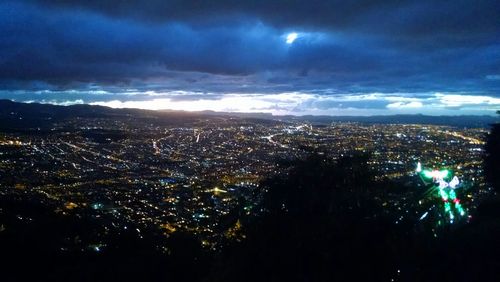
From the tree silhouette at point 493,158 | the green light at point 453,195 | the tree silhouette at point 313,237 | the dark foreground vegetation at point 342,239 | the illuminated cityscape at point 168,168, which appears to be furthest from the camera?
the illuminated cityscape at point 168,168

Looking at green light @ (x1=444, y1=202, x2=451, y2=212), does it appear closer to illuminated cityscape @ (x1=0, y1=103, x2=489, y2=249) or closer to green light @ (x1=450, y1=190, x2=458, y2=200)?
illuminated cityscape @ (x1=0, y1=103, x2=489, y2=249)

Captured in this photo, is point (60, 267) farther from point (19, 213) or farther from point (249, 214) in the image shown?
point (19, 213)

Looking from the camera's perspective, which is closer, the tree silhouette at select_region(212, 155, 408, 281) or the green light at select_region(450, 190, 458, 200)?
the tree silhouette at select_region(212, 155, 408, 281)

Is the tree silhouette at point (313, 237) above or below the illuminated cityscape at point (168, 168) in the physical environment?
above

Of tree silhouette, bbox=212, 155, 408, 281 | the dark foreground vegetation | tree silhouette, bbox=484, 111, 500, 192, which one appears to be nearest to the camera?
the dark foreground vegetation

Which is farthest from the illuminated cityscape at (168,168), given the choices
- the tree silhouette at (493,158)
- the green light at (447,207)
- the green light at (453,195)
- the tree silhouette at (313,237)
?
the tree silhouette at (493,158)

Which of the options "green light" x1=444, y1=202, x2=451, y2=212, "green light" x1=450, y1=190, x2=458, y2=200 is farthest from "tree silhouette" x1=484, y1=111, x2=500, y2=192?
"green light" x1=444, y1=202, x2=451, y2=212

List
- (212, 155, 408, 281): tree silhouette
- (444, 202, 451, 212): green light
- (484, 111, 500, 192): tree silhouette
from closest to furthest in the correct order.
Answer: (212, 155, 408, 281): tree silhouette, (444, 202, 451, 212): green light, (484, 111, 500, 192): tree silhouette

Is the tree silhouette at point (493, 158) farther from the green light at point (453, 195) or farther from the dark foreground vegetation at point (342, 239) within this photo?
the green light at point (453, 195)

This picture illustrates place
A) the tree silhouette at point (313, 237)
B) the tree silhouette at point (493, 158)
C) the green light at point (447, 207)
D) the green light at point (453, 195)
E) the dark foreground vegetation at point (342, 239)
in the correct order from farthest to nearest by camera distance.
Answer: the tree silhouette at point (493, 158), the green light at point (453, 195), the green light at point (447, 207), the tree silhouette at point (313, 237), the dark foreground vegetation at point (342, 239)

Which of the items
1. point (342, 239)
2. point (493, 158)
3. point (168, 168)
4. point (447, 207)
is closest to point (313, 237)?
point (342, 239)

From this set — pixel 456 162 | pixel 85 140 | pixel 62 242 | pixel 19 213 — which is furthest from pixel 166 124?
pixel 62 242
